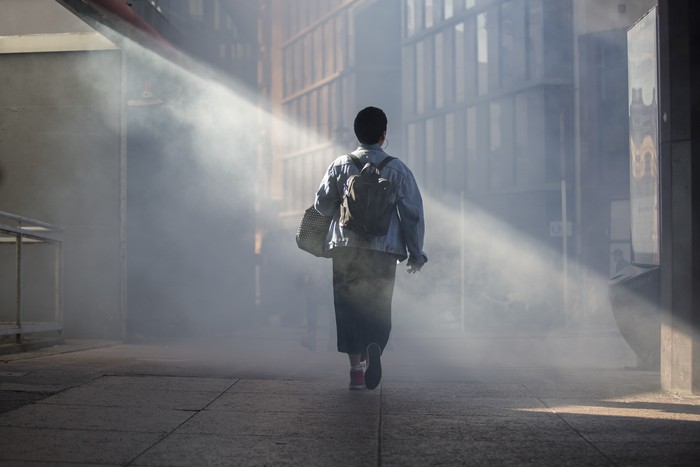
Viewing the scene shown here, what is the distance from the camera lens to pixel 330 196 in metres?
5.41

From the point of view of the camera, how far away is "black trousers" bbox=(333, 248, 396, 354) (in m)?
5.28

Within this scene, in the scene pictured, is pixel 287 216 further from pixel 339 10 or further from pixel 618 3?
pixel 618 3

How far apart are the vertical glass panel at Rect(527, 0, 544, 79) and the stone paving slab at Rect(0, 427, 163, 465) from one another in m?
26.0

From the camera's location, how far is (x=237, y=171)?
52.9 ft

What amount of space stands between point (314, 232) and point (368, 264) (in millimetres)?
394

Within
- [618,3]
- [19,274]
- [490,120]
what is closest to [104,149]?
[19,274]

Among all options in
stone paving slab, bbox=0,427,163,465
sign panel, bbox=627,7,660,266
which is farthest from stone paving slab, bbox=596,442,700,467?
sign panel, bbox=627,7,660,266

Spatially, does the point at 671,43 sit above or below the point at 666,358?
above

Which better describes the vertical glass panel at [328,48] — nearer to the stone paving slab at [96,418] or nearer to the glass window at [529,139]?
the glass window at [529,139]

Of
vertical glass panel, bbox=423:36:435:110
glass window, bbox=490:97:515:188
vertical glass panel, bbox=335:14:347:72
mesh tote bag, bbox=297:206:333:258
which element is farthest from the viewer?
vertical glass panel, bbox=335:14:347:72

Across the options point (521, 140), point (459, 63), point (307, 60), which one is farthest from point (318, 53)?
point (521, 140)

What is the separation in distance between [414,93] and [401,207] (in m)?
31.7

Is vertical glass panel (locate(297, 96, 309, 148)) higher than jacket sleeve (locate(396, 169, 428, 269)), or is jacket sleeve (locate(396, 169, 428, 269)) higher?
vertical glass panel (locate(297, 96, 309, 148))

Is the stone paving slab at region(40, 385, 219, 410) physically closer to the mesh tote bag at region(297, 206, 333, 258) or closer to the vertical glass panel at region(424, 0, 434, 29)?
the mesh tote bag at region(297, 206, 333, 258)
